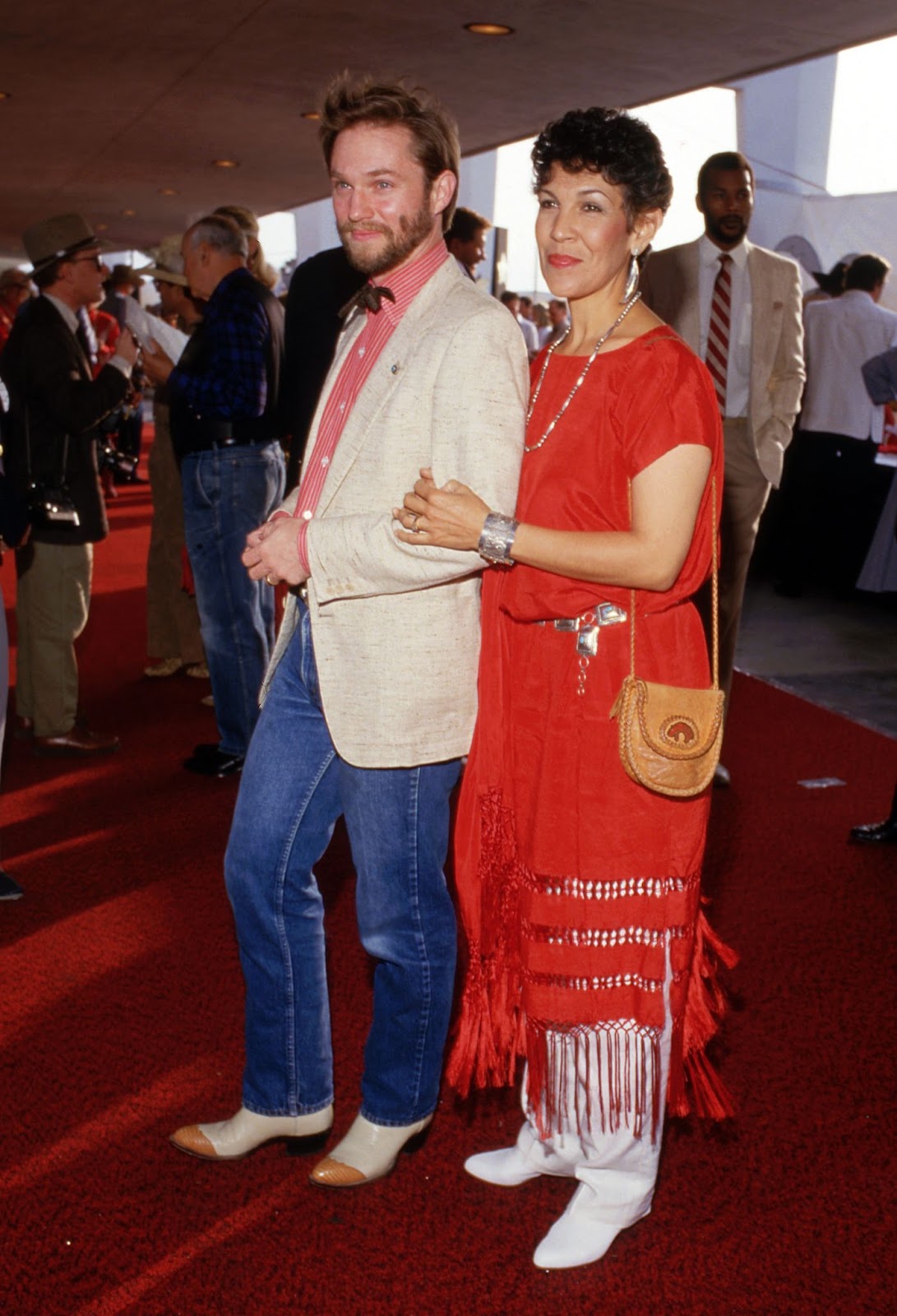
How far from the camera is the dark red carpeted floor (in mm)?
1992

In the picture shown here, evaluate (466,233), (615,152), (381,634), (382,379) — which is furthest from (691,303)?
(381,634)

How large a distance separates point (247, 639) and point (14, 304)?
7.64 meters

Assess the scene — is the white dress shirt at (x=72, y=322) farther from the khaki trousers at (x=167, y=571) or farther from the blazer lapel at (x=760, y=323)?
the blazer lapel at (x=760, y=323)

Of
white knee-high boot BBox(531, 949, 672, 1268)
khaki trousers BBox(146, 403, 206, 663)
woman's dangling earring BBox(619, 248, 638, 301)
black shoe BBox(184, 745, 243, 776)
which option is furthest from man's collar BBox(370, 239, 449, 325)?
khaki trousers BBox(146, 403, 206, 663)

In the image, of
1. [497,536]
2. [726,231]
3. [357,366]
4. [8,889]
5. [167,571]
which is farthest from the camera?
[167,571]

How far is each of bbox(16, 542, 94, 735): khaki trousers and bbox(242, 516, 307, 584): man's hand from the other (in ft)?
8.78

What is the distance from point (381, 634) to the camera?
1842 mm

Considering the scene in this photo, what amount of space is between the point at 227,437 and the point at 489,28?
16.0 ft

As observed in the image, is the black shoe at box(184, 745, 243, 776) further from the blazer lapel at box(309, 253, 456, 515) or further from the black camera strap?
the blazer lapel at box(309, 253, 456, 515)

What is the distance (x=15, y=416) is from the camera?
414 centimetres

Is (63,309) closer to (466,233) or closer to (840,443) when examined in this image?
(466,233)

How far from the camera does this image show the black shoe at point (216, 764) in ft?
14.3

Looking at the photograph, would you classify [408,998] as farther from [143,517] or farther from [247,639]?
[143,517]

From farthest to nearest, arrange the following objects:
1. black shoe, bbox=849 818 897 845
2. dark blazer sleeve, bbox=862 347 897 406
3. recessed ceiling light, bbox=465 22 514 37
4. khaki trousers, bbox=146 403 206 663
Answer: recessed ceiling light, bbox=465 22 514 37 < dark blazer sleeve, bbox=862 347 897 406 < khaki trousers, bbox=146 403 206 663 < black shoe, bbox=849 818 897 845
